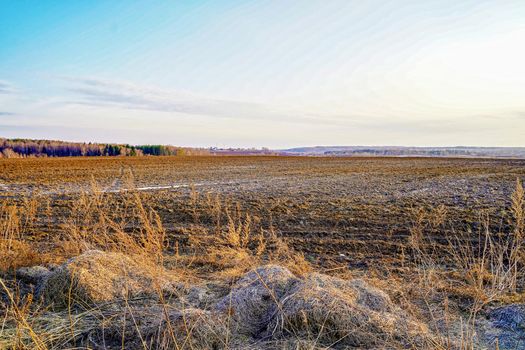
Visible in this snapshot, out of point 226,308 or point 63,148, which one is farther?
point 63,148

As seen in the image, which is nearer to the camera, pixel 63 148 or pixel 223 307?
pixel 223 307

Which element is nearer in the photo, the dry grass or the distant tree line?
the dry grass

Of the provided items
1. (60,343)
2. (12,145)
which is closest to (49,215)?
(60,343)

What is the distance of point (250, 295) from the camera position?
4387 mm

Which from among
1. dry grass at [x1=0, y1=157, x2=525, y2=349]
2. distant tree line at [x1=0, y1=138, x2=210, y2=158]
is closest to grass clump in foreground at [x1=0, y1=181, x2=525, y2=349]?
dry grass at [x1=0, y1=157, x2=525, y2=349]

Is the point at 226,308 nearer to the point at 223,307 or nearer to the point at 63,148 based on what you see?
the point at 223,307

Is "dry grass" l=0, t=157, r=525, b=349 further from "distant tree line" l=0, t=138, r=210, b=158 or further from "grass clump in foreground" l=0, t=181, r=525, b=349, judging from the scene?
"distant tree line" l=0, t=138, r=210, b=158

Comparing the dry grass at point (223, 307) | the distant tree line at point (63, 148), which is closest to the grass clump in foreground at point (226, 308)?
the dry grass at point (223, 307)

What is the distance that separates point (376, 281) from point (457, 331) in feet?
4.81

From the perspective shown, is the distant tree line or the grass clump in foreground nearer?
the grass clump in foreground

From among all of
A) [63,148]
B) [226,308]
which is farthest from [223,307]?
[63,148]

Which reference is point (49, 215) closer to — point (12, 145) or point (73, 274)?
point (73, 274)

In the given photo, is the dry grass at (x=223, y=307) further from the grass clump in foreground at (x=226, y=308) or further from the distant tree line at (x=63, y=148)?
the distant tree line at (x=63, y=148)

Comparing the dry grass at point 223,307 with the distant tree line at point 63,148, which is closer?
the dry grass at point 223,307
